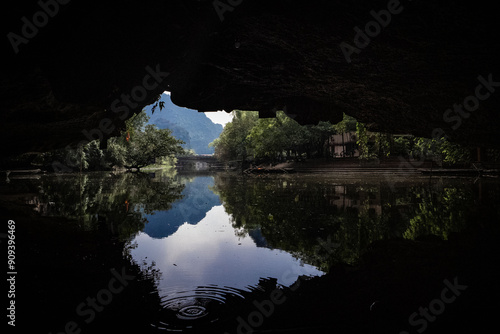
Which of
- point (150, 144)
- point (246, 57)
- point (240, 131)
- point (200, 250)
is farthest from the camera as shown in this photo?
point (240, 131)

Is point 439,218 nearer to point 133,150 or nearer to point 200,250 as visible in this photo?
point 200,250

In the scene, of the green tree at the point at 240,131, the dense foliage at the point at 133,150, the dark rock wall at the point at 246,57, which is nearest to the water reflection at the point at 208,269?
the dark rock wall at the point at 246,57

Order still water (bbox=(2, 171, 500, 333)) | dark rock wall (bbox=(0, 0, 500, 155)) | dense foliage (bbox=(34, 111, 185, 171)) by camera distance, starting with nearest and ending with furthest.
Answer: still water (bbox=(2, 171, 500, 333)) → dark rock wall (bbox=(0, 0, 500, 155)) → dense foliage (bbox=(34, 111, 185, 171))

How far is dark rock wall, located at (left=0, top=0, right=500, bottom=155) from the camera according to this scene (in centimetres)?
344

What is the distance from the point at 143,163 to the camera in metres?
44.6

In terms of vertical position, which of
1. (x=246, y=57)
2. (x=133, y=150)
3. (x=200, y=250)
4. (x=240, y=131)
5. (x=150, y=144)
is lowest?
(x=200, y=250)

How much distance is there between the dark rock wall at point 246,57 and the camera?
3441 millimetres

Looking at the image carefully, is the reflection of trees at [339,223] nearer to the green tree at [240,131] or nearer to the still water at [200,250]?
the still water at [200,250]

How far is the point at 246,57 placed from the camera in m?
5.22

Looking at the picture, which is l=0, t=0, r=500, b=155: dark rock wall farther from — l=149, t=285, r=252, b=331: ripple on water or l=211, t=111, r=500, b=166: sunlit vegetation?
l=211, t=111, r=500, b=166: sunlit vegetation

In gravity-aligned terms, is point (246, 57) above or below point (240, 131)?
below

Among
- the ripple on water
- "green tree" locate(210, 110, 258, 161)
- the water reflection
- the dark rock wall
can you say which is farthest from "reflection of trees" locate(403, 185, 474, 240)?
"green tree" locate(210, 110, 258, 161)

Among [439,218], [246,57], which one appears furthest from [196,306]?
[439,218]

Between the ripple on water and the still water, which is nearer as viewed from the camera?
the ripple on water
